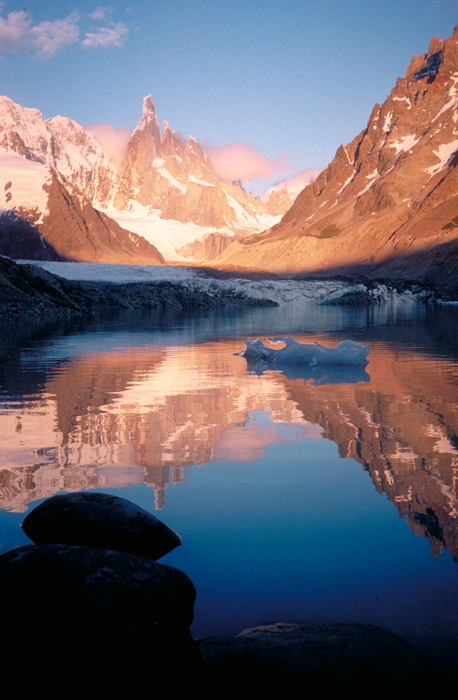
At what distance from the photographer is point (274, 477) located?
6402 mm

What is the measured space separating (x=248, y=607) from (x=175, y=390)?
8222mm

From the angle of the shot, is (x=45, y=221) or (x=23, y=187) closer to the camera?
(x=45, y=221)

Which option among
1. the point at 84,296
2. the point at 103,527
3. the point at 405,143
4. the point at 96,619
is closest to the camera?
the point at 96,619

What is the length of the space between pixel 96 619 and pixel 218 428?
5.71 meters

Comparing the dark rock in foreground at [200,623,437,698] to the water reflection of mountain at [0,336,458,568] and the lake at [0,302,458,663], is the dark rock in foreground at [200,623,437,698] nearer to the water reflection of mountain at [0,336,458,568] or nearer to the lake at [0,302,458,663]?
the lake at [0,302,458,663]

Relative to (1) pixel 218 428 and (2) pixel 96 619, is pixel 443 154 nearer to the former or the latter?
(1) pixel 218 428

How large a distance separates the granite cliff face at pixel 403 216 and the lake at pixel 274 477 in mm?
102818

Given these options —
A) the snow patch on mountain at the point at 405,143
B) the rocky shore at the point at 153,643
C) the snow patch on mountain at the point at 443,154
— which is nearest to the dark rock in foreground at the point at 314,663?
the rocky shore at the point at 153,643

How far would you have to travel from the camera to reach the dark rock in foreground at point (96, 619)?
2.79 metres

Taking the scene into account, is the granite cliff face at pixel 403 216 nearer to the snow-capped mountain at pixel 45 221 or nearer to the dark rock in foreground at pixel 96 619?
the snow-capped mountain at pixel 45 221

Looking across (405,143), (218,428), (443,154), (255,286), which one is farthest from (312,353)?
(405,143)

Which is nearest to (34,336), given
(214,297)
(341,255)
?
(214,297)

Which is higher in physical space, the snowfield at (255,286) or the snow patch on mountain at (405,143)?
the snow patch on mountain at (405,143)

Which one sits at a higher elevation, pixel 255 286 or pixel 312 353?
pixel 255 286
